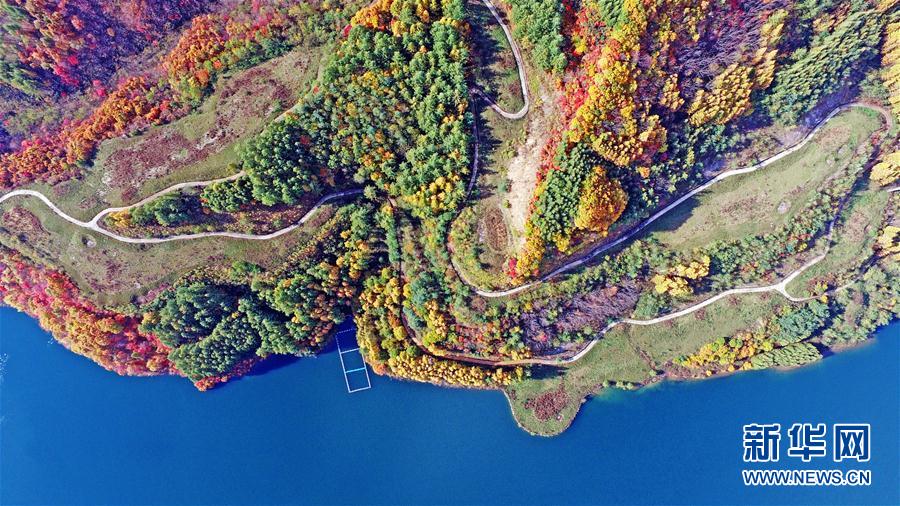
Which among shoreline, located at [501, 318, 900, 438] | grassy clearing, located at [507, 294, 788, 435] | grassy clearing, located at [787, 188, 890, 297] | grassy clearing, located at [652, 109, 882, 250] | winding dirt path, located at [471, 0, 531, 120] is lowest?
shoreline, located at [501, 318, 900, 438]

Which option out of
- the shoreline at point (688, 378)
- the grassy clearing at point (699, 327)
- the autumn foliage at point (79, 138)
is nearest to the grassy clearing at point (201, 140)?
the autumn foliage at point (79, 138)

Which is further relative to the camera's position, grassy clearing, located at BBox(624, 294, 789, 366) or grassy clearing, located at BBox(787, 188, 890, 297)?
grassy clearing, located at BBox(624, 294, 789, 366)

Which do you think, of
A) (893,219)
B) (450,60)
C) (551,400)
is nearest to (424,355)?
(551,400)

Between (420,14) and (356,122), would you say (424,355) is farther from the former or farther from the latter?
(420,14)

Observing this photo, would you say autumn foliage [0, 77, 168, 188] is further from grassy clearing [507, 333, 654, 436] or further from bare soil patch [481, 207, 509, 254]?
grassy clearing [507, 333, 654, 436]

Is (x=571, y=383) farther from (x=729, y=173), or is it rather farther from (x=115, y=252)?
(x=115, y=252)

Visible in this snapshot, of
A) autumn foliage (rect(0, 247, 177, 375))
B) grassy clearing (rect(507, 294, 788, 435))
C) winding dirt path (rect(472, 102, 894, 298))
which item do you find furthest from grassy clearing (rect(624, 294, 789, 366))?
autumn foliage (rect(0, 247, 177, 375))

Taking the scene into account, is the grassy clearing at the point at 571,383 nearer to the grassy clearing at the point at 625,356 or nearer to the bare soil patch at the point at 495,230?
the grassy clearing at the point at 625,356
